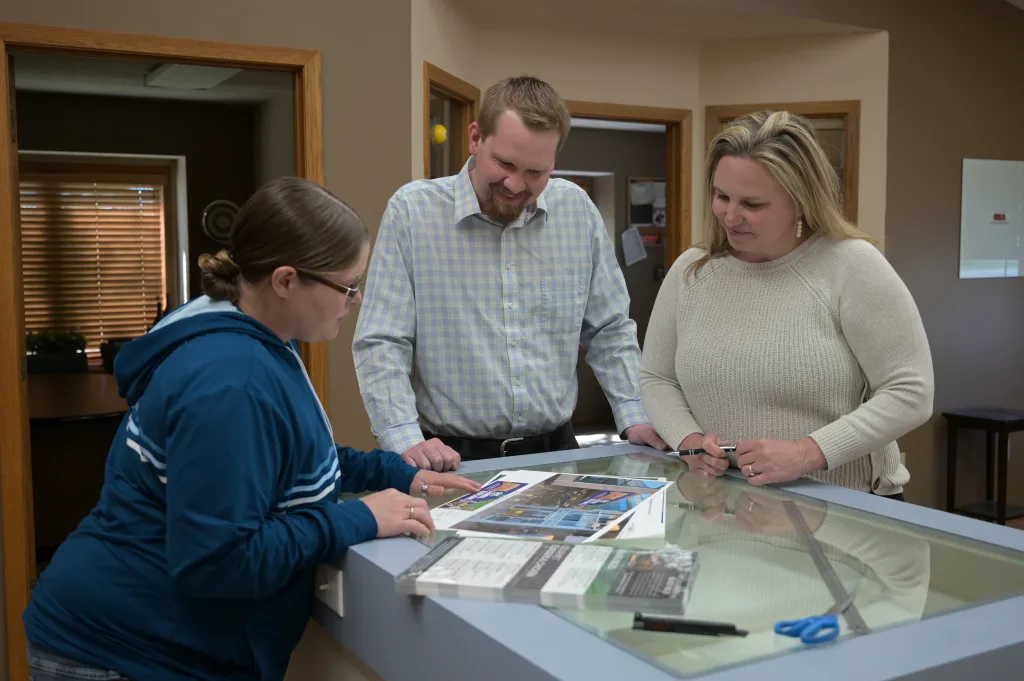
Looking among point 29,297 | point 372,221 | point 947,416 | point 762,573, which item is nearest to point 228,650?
point 762,573

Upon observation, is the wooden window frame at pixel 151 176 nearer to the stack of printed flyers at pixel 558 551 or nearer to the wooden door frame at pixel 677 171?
the wooden door frame at pixel 677 171

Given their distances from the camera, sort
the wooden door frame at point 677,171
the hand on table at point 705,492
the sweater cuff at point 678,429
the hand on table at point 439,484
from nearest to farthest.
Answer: the hand on table at point 705,492 < the hand on table at point 439,484 < the sweater cuff at point 678,429 < the wooden door frame at point 677,171

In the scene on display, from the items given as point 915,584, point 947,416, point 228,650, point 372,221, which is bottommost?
point 947,416

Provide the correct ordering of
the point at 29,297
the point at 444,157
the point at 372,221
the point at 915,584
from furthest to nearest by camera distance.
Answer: the point at 29,297, the point at 444,157, the point at 372,221, the point at 915,584

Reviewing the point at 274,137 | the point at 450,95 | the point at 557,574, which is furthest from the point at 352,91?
the point at 274,137

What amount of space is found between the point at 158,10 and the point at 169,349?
Result: 101 inches

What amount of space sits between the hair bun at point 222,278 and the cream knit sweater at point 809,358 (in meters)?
0.86

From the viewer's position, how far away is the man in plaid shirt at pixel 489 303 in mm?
2012

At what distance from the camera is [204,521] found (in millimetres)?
1157

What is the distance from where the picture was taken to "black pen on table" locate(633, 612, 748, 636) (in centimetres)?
95

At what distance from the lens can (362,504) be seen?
4.37ft

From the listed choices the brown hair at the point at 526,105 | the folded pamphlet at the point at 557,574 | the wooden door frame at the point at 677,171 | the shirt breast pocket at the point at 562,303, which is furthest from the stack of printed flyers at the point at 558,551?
the wooden door frame at the point at 677,171

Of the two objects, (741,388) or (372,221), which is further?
(372,221)

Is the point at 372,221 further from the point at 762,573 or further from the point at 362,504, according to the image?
the point at 762,573
